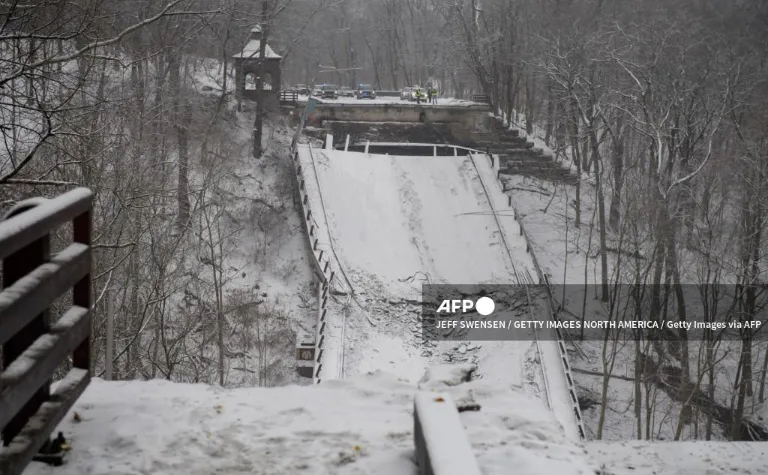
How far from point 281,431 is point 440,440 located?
52.7 inches

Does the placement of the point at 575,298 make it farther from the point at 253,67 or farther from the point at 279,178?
the point at 253,67

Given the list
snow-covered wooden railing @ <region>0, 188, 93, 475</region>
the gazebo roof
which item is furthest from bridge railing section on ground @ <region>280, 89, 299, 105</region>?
snow-covered wooden railing @ <region>0, 188, 93, 475</region>

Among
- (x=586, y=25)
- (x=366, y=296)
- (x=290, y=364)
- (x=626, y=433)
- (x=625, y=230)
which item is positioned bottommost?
(x=626, y=433)

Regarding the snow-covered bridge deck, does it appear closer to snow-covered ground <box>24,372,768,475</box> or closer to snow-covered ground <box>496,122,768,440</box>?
snow-covered ground <box>496,122,768,440</box>

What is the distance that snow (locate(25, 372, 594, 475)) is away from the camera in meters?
4.15

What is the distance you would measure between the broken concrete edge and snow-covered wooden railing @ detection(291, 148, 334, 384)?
1248 cm

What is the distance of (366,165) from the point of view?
2991 cm

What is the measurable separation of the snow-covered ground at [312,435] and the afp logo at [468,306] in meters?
15.9

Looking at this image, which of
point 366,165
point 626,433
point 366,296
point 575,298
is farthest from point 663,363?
point 366,165

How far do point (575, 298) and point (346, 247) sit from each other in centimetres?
775

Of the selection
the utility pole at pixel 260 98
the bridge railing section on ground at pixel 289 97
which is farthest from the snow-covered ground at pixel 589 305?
the bridge railing section on ground at pixel 289 97

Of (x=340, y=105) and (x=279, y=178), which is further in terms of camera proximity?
(x=340, y=105)

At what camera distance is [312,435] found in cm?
462

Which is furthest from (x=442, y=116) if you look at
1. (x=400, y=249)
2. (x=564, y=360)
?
(x=564, y=360)
